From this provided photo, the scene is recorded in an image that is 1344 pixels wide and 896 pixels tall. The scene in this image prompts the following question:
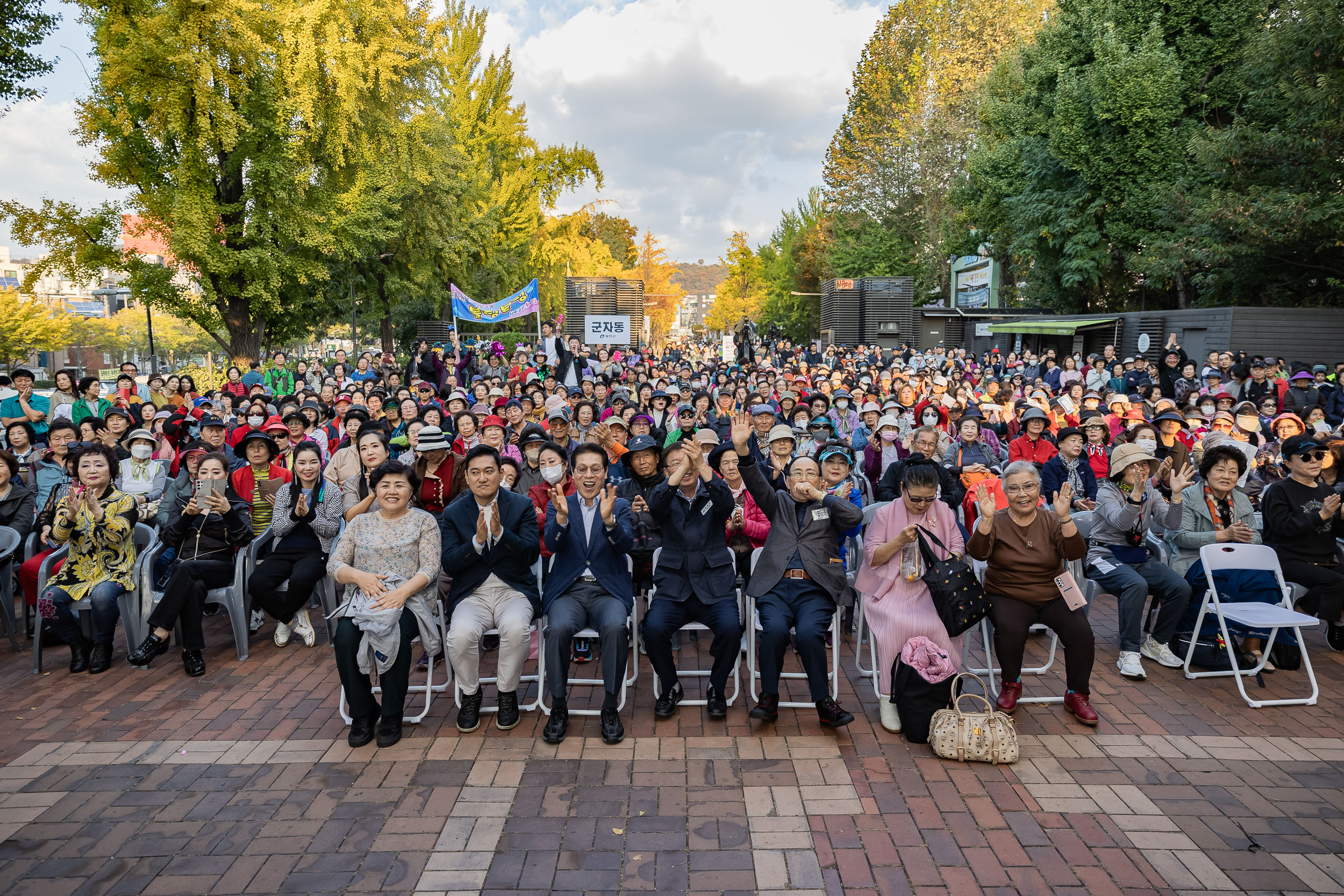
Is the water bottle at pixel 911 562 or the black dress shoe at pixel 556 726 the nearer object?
the black dress shoe at pixel 556 726

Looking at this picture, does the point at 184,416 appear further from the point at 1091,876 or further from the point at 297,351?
the point at 297,351

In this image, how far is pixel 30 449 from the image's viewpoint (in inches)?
284

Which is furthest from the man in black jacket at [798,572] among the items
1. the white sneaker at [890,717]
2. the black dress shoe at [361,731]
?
the black dress shoe at [361,731]

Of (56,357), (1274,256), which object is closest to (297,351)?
(56,357)

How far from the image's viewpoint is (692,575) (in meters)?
4.77

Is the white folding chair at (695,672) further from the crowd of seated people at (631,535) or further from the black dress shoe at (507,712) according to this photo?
the black dress shoe at (507,712)

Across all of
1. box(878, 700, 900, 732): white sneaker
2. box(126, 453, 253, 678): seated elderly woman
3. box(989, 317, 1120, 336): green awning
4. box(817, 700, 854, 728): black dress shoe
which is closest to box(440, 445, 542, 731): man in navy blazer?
box(817, 700, 854, 728): black dress shoe

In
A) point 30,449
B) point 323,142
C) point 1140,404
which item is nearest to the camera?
point 30,449

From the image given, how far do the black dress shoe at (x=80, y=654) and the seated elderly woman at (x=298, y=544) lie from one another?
1142 mm

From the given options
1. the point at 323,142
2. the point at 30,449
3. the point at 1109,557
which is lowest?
the point at 1109,557

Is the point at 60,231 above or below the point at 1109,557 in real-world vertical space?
above

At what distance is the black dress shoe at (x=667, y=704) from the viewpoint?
179 inches

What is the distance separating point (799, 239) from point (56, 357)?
5731 cm

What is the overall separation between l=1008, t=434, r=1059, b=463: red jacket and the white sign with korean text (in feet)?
45.2
